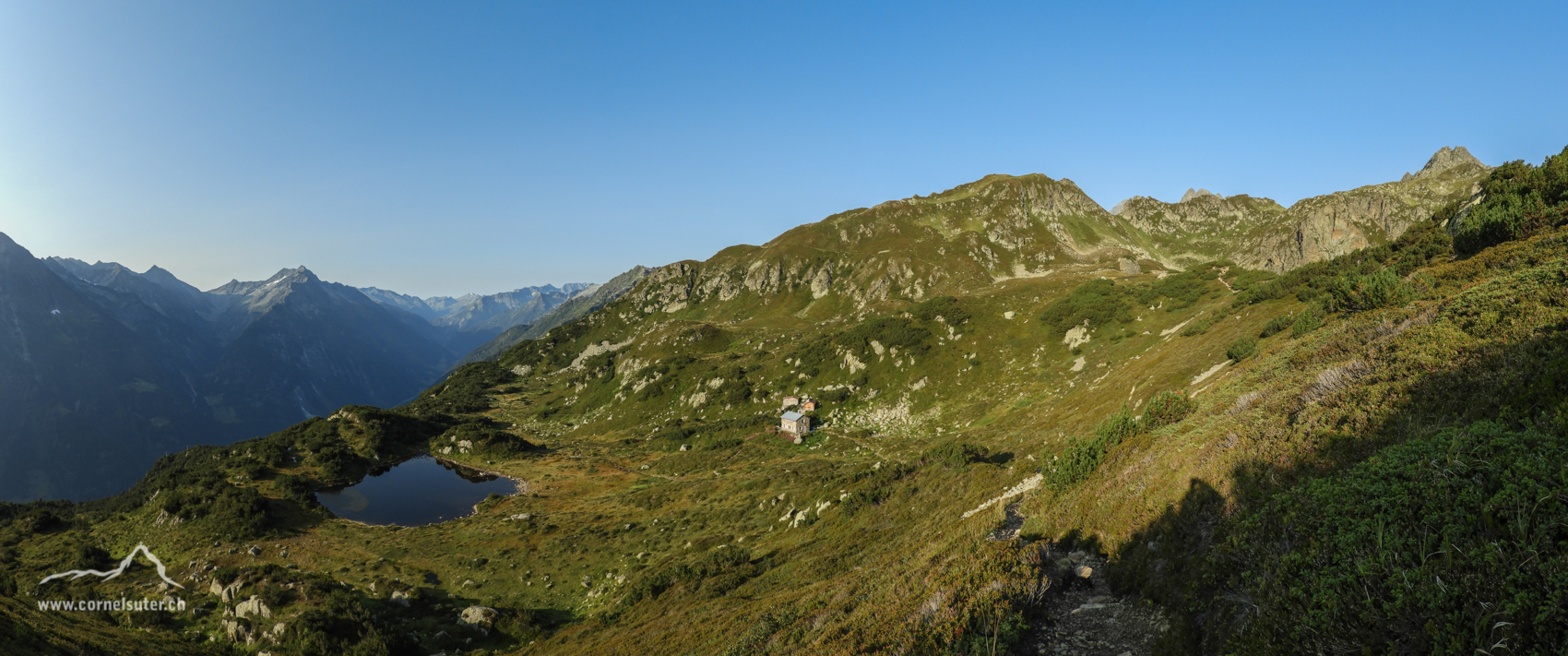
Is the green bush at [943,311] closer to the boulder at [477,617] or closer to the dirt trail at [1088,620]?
the boulder at [477,617]

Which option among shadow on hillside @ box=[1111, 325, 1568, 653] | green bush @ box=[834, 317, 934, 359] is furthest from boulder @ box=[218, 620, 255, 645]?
green bush @ box=[834, 317, 934, 359]

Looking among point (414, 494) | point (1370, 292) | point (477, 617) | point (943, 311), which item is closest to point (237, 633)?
point (477, 617)

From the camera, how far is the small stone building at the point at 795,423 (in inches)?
2776

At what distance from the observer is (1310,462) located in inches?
415

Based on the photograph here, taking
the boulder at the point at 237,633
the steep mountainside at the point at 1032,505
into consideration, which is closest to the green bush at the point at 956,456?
the steep mountainside at the point at 1032,505

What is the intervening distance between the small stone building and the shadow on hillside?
58682 millimetres

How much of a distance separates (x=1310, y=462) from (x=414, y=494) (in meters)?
85.1

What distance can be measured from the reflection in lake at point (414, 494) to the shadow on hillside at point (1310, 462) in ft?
214

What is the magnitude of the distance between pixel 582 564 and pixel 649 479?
28147 mm

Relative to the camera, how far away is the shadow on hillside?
844 cm

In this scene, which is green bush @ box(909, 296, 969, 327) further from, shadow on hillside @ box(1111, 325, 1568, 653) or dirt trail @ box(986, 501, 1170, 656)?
dirt trail @ box(986, 501, 1170, 656)

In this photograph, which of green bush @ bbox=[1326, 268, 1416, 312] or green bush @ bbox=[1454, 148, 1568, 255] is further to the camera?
green bush @ bbox=[1454, 148, 1568, 255]

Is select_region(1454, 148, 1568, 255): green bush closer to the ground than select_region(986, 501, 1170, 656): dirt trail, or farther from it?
farther from it

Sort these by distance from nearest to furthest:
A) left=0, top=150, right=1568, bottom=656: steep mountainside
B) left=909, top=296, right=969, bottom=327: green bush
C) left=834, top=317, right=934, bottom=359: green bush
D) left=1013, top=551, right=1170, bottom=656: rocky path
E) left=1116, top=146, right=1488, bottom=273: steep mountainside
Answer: left=0, top=150, right=1568, bottom=656: steep mountainside, left=1013, top=551, right=1170, bottom=656: rocky path, left=834, top=317, right=934, bottom=359: green bush, left=909, top=296, right=969, bottom=327: green bush, left=1116, top=146, right=1488, bottom=273: steep mountainside
